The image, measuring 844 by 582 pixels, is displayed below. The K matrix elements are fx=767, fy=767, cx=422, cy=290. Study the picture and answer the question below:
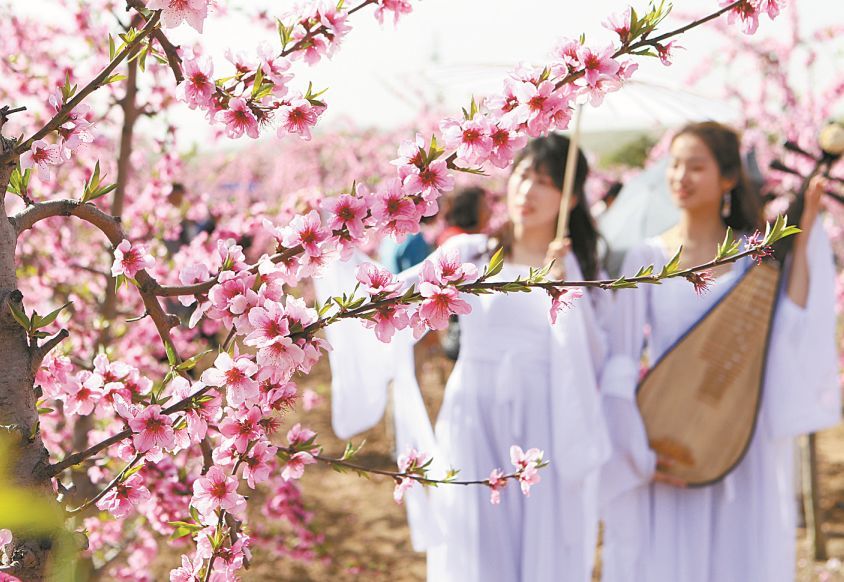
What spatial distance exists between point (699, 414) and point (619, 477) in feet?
1.15

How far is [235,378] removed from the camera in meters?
0.96

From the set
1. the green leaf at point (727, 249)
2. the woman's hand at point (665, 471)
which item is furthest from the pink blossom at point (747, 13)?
the woman's hand at point (665, 471)

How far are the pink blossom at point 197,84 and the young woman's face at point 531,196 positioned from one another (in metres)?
1.72

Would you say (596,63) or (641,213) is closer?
(596,63)

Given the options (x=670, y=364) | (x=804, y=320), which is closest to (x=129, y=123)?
(x=670, y=364)

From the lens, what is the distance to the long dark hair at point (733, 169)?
2.73 meters

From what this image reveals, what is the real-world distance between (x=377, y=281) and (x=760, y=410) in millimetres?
2198

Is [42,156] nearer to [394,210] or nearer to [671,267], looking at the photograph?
[394,210]

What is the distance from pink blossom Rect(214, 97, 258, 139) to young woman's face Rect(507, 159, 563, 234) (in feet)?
5.60

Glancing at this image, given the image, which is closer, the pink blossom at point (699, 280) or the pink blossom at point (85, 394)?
the pink blossom at point (699, 280)

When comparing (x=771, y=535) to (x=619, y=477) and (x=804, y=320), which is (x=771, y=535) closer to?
(x=619, y=477)

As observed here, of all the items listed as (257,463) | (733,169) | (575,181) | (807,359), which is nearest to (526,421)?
(575,181)

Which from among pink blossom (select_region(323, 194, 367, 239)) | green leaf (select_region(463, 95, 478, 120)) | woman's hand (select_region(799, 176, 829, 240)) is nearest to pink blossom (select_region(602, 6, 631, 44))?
green leaf (select_region(463, 95, 478, 120))

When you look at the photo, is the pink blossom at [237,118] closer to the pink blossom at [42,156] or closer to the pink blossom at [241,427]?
the pink blossom at [42,156]
